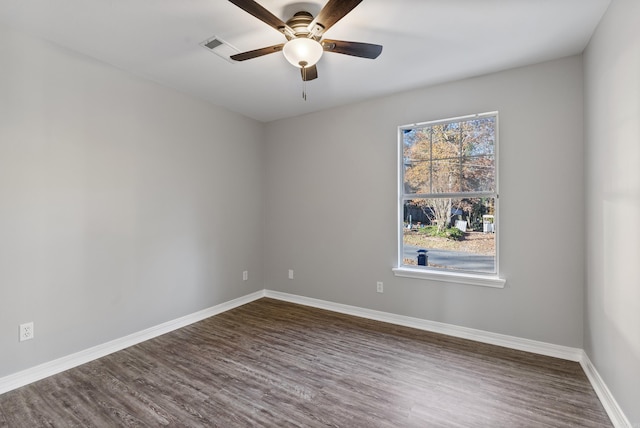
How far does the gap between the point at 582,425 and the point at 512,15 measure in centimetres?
263

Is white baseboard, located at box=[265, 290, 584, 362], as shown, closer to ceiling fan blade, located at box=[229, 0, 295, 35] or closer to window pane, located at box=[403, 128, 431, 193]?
window pane, located at box=[403, 128, 431, 193]

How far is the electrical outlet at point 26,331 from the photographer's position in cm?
227

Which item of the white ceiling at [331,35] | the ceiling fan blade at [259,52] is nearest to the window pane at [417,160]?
the white ceiling at [331,35]

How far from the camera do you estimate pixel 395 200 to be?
3.48 metres

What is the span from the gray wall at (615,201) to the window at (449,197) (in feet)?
2.46

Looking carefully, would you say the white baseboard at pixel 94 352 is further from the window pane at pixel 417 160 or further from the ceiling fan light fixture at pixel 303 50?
the ceiling fan light fixture at pixel 303 50

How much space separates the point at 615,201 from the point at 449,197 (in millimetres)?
1390

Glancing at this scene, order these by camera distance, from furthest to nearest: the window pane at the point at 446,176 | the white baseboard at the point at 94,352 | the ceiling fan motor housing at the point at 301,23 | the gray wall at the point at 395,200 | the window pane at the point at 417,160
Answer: the window pane at the point at 417,160 → the window pane at the point at 446,176 → the gray wall at the point at 395,200 → the white baseboard at the point at 94,352 → the ceiling fan motor housing at the point at 301,23

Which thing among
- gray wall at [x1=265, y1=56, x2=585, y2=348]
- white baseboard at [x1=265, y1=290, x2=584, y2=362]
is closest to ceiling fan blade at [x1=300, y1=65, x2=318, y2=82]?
gray wall at [x1=265, y1=56, x2=585, y2=348]

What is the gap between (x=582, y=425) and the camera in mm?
1824

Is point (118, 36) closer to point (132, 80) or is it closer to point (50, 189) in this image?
point (132, 80)

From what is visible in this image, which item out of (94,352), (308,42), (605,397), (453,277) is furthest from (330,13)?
(94,352)

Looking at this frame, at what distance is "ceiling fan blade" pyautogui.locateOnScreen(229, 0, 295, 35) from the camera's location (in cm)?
160

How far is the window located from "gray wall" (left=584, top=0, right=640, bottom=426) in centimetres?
75
